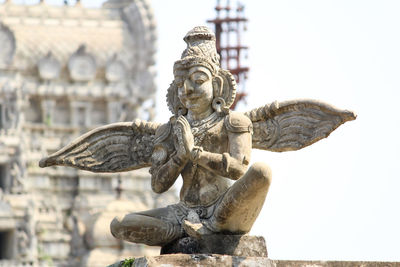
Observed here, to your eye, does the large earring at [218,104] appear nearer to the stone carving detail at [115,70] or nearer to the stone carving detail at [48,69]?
the stone carving detail at [48,69]

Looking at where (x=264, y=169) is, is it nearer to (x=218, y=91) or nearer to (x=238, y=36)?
(x=218, y=91)

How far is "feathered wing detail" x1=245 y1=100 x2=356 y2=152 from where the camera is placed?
1617 cm

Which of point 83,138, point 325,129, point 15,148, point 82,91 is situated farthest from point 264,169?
point 82,91

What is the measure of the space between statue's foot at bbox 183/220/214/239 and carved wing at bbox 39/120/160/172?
127 centimetres

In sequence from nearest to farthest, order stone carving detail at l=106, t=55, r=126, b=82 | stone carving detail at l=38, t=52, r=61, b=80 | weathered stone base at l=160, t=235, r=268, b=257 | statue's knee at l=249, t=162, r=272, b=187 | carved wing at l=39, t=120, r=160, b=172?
statue's knee at l=249, t=162, r=272, b=187 → weathered stone base at l=160, t=235, r=268, b=257 → carved wing at l=39, t=120, r=160, b=172 → stone carving detail at l=38, t=52, r=61, b=80 → stone carving detail at l=106, t=55, r=126, b=82

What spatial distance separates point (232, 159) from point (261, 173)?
1.93 ft

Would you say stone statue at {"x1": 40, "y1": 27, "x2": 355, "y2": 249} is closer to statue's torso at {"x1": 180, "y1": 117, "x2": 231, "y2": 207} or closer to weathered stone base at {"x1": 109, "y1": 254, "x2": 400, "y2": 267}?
statue's torso at {"x1": 180, "y1": 117, "x2": 231, "y2": 207}

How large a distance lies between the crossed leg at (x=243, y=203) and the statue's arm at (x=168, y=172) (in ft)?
2.06

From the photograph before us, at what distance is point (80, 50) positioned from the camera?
7762cm

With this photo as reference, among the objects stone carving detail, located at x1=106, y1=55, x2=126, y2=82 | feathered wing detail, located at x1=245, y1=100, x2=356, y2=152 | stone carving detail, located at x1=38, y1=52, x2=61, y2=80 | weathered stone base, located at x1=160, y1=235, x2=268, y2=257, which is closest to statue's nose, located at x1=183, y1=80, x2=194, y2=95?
feathered wing detail, located at x1=245, y1=100, x2=356, y2=152

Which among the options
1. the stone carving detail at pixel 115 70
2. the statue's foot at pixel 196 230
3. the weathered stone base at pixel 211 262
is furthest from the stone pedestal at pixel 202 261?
the stone carving detail at pixel 115 70

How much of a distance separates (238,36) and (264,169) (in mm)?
41199

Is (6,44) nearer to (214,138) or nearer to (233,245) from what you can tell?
(214,138)

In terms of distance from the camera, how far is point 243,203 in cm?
1564
